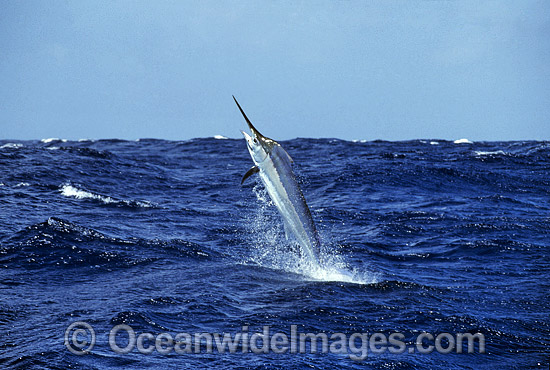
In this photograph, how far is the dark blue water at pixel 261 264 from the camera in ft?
23.7

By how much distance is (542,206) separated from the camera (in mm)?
18469

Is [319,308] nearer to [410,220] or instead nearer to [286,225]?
[286,225]

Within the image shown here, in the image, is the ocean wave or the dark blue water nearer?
the dark blue water

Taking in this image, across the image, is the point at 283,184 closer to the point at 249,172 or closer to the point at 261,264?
the point at 249,172

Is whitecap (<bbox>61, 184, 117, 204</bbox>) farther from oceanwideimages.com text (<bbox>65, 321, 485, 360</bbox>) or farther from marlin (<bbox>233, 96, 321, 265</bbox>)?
oceanwideimages.com text (<bbox>65, 321, 485, 360</bbox>)

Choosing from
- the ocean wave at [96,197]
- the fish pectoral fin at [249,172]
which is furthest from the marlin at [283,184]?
the ocean wave at [96,197]

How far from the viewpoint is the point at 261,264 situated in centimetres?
1142

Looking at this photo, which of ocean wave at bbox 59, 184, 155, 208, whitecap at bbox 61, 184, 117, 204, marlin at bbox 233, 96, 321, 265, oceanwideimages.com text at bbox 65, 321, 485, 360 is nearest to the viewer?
oceanwideimages.com text at bbox 65, 321, 485, 360

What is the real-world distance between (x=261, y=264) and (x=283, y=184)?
3.86 metres

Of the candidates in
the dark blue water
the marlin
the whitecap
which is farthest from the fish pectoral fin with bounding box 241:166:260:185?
the whitecap

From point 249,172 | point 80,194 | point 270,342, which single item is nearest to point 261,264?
point 249,172

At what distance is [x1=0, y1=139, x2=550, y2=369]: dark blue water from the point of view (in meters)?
7.24

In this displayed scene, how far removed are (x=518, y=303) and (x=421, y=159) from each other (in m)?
21.5

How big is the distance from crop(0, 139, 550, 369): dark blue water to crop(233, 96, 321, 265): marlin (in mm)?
1011
